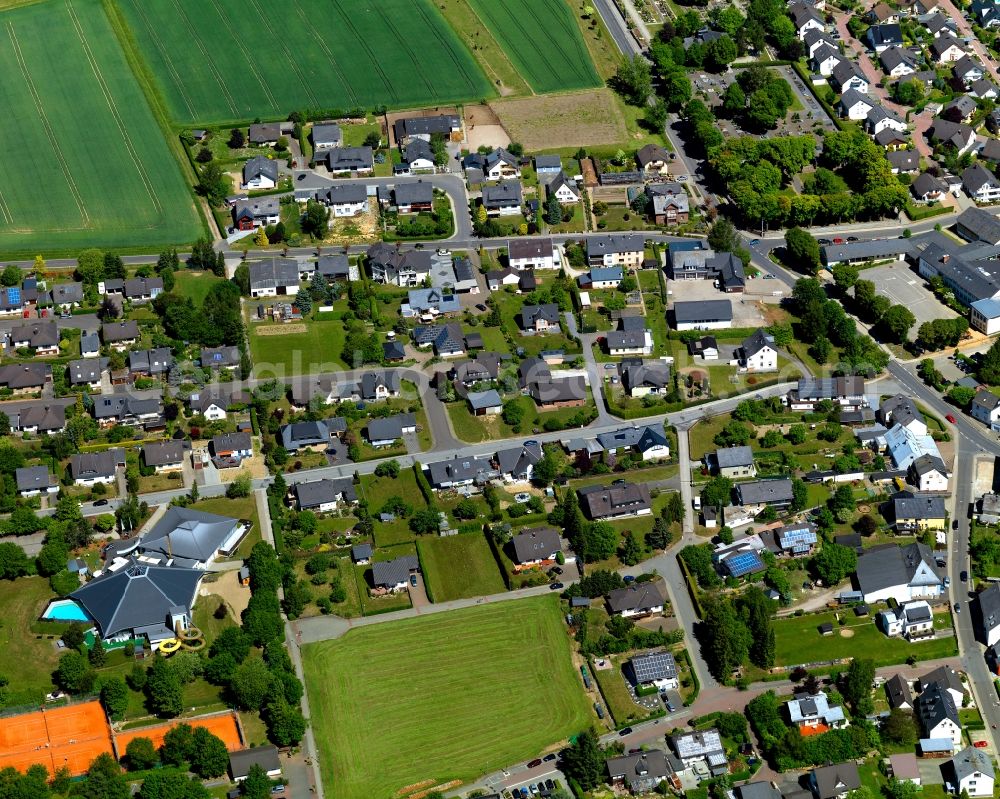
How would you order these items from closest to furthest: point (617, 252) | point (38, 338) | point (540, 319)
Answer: point (38, 338) → point (540, 319) → point (617, 252)

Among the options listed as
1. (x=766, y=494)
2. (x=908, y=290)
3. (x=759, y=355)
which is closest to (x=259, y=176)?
(x=759, y=355)

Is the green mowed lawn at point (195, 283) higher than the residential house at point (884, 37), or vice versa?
the residential house at point (884, 37)

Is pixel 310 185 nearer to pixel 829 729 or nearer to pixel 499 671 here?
pixel 499 671

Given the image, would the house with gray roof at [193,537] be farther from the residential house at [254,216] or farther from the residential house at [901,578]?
the residential house at [901,578]

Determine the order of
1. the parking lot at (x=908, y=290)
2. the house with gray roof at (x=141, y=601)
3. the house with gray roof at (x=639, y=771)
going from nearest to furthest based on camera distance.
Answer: the house with gray roof at (x=639, y=771) < the house with gray roof at (x=141, y=601) < the parking lot at (x=908, y=290)

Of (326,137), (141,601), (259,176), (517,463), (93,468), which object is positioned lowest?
(93,468)

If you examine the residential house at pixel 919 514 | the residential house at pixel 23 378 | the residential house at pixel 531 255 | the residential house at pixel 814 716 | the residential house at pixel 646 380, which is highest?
the residential house at pixel 919 514

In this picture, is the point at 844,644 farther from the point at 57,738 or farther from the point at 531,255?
the point at 531,255

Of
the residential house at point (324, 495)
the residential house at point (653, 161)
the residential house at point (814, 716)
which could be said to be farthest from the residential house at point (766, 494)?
the residential house at point (653, 161)
